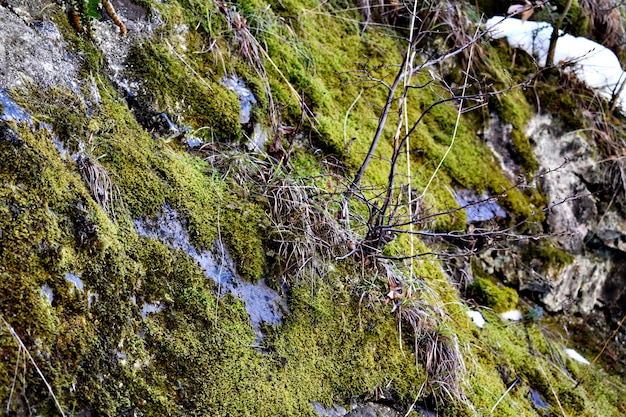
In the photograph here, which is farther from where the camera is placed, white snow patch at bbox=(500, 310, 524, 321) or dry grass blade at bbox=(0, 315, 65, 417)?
white snow patch at bbox=(500, 310, 524, 321)

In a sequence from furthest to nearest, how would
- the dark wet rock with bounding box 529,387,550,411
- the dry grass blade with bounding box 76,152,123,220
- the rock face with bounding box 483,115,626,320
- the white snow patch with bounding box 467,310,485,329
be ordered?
the rock face with bounding box 483,115,626,320, the white snow patch with bounding box 467,310,485,329, the dark wet rock with bounding box 529,387,550,411, the dry grass blade with bounding box 76,152,123,220

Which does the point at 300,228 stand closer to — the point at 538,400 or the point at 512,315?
the point at 538,400

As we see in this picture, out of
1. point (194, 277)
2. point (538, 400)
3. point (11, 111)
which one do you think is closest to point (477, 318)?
point (538, 400)

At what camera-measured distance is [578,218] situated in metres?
4.52

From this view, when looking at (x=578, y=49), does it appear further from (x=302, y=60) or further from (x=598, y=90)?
(x=302, y=60)

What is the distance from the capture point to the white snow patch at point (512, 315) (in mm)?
3589

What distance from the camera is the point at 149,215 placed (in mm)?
2082

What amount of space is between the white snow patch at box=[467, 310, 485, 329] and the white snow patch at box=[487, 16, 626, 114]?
112 inches

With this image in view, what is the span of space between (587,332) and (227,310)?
3.68m

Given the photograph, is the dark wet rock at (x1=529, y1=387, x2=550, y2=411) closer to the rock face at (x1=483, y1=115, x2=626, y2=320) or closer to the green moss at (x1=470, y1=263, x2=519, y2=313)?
the green moss at (x1=470, y1=263, x2=519, y2=313)

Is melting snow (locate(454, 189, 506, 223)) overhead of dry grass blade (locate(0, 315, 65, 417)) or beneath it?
beneath

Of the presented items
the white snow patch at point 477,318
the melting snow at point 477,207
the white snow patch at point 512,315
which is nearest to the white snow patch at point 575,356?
the white snow patch at point 512,315

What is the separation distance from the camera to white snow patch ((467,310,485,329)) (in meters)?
3.14

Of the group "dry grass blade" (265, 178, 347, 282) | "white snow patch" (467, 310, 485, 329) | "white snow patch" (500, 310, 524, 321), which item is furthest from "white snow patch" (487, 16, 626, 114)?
"dry grass blade" (265, 178, 347, 282)
